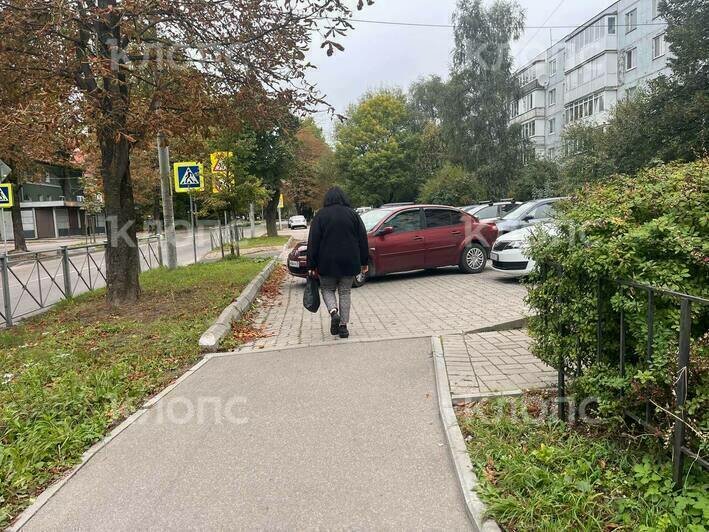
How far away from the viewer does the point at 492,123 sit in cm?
3659

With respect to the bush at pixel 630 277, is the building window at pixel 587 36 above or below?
above

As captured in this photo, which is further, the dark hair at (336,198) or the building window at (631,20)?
the building window at (631,20)

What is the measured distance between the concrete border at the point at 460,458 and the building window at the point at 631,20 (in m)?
38.8

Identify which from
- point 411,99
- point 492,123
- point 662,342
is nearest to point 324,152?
point 411,99

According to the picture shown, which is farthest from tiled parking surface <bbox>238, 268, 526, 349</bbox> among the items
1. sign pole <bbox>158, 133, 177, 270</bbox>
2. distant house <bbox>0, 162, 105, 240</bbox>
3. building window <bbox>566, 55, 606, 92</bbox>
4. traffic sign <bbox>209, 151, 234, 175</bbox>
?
distant house <bbox>0, 162, 105, 240</bbox>

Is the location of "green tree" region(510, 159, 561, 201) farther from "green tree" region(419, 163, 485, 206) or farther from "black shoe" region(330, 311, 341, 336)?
"black shoe" region(330, 311, 341, 336)

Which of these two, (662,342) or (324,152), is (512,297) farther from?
(324,152)

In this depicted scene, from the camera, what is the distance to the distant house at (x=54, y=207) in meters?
49.7

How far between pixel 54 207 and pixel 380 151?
1246 inches

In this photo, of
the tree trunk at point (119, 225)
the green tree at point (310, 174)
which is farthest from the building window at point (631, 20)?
the tree trunk at point (119, 225)

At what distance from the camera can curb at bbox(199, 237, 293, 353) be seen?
21.8ft

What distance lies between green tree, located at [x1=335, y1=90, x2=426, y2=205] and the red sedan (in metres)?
34.8

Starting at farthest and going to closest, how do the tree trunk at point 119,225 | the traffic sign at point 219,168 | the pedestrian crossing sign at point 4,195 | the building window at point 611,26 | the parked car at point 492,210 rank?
the building window at point 611,26, the parked car at point 492,210, the pedestrian crossing sign at point 4,195, the traffic sign at point 219,168, the tree trunk at point 119,225

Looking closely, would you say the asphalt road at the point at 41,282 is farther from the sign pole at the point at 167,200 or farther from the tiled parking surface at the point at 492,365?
the tiled parking surface at the point at 492,365
